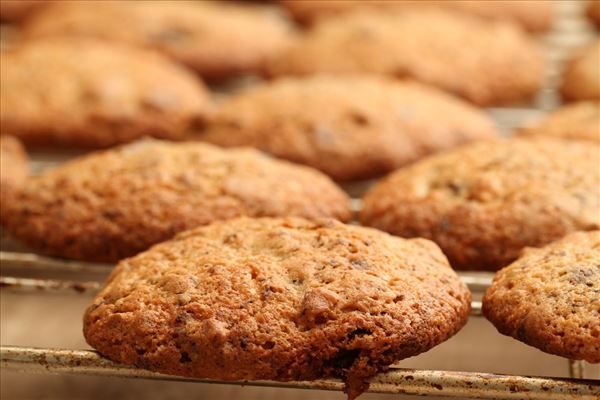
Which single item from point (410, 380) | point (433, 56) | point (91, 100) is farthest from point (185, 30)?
point (410, 380)

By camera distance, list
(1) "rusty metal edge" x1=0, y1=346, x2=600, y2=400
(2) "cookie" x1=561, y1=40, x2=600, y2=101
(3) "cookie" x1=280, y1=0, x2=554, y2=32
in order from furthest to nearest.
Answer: (3) "cookie" x1=280, y1=0, x2=554, y2=32, (2) "cookie" x1=561, y1=40, x2=600, y2=101, (1) "rusty metal edge" x1=0, y1=346, x2=600, y2=400

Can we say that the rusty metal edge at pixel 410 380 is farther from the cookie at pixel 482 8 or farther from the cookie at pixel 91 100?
the cookie at pixel 482 8

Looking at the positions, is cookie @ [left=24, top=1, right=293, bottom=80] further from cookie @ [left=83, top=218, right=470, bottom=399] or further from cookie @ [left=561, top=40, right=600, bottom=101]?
cookie @ [left=83, top=218, right=470, bottom=399]

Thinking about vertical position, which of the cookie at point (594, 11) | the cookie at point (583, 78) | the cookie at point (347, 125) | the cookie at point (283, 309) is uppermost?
the cookie at point (594, 11)

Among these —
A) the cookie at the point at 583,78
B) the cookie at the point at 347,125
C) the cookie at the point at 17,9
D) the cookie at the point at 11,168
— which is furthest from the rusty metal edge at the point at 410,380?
the cookie at the point at 17,9

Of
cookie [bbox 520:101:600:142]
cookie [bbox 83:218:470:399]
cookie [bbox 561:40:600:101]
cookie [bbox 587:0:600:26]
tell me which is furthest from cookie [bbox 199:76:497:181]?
cookie [bbox 587:0:600:26]

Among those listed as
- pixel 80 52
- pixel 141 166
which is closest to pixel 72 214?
pixel 141 166
